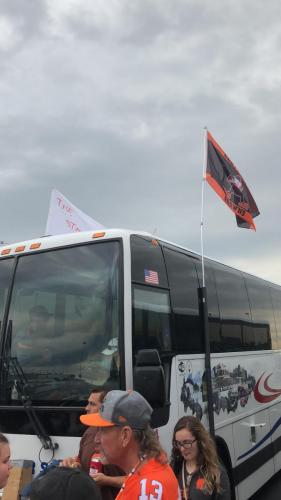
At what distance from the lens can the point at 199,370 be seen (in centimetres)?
561

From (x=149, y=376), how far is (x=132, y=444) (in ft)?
5.48

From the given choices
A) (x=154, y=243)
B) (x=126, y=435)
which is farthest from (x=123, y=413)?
(x=154, y=243)

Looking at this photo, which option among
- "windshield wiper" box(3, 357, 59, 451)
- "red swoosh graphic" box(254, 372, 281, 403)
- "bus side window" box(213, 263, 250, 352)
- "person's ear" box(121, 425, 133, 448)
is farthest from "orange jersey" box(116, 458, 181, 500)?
"red swoosh graphic" box(254, 372, 281, 403)

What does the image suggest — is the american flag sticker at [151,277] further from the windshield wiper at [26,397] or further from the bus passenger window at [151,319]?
the windshield wiper at [26,397]

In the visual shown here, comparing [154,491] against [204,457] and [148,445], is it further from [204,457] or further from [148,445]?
[204,457]

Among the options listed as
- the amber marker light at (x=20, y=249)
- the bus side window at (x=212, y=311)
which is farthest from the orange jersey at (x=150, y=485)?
the bus side window at (x=212, y=311)

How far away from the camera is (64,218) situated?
8086mm

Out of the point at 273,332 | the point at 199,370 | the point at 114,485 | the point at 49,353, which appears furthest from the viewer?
the point at 273,332

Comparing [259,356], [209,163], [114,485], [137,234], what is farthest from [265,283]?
[114,485]

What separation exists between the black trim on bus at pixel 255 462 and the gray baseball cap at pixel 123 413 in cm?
437

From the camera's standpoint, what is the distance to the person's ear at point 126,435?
242cm

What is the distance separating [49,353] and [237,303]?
368 centimetres

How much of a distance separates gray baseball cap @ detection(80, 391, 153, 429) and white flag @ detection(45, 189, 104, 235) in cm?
557

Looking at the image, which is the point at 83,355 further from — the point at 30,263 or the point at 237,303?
the point at 237,303
